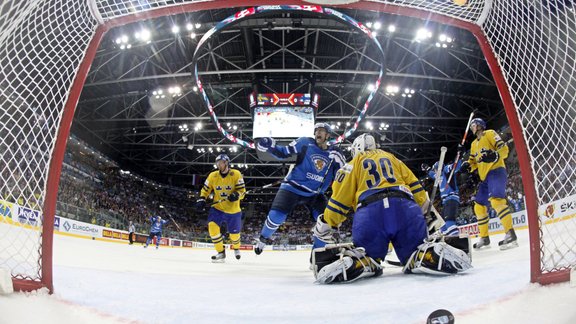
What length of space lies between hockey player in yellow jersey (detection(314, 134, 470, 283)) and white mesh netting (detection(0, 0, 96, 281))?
1.55 m

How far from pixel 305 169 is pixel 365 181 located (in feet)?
5.57

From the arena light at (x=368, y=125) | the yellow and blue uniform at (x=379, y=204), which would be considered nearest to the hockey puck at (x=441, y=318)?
the yellow and blue uniform at (x=379, y=204)

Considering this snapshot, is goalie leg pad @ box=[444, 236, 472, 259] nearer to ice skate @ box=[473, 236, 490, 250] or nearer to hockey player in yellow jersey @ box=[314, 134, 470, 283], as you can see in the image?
hockey player in yellow jersey @ box=[314, 134, 470, 283]

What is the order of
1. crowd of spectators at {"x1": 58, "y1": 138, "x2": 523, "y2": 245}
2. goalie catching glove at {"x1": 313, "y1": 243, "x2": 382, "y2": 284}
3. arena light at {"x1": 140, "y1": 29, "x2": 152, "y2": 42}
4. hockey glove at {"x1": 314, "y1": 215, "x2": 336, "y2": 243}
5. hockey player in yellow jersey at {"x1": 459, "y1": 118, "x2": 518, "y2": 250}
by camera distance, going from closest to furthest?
1. goalie catching glove at {"x1": 313, "y1": 243, "x2": 382, "y2": 284}
2. hockey glove at {"x1": 314, "y1": 215, "x2": 336, "y2": 243}
3. hockey player in yellow jersey at {"x1": 459, "y1": 118, "x2": 518, "y2": 250}
4. arena light at {"x1": 140, "y1": 29, "x2": 152, "y2": 42}
5. crowd of spectators at {"x1": 58, "y1": 138, "x2": 523, "y2": 245}

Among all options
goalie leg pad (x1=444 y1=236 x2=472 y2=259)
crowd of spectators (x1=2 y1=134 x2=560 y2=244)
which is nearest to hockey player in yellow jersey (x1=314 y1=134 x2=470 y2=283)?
goalie leg pad (x1=444 y1=236 x2=472 y2=259)

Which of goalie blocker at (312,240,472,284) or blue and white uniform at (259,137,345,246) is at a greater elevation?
blue and white uniform at (259,137,345,246)

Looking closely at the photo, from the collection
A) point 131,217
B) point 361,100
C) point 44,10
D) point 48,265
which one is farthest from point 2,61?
point 131,217

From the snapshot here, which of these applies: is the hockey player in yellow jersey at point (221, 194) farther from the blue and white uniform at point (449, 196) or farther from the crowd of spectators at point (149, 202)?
the crowd of spectators at point (149, 202)

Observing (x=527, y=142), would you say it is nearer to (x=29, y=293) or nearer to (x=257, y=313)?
(x=257, y=313)

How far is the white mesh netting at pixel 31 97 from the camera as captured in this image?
1.70 metres

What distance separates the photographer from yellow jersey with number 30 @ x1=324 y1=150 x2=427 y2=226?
250 centimetres

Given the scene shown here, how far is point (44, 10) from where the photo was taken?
1.92 m

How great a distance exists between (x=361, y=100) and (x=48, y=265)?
1445cm

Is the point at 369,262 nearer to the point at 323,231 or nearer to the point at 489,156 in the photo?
the point at 323,231
